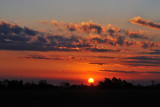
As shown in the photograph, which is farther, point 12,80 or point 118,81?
point 118,81

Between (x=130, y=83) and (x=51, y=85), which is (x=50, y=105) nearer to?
(x=51, y=85)

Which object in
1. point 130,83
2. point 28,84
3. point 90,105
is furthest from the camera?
point 130,83

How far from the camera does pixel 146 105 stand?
29719 millimetres

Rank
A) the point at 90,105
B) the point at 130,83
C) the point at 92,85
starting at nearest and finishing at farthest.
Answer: the point at 90,105 < the point at 92,85 < the point at 130,83

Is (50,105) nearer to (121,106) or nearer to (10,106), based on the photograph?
(10,106)

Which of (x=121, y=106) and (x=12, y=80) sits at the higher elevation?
(x=12, y=80)

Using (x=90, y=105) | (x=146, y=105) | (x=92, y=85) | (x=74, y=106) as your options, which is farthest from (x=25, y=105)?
(x=92, y=85)

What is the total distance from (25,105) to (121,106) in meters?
11.5

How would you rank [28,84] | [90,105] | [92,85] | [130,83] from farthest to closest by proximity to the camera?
[130,83]
[92,85]
[28,84]
[90,105]

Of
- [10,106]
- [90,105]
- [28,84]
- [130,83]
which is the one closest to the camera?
[10,106]

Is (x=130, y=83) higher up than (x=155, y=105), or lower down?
higher up

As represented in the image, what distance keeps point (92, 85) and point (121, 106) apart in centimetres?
5031

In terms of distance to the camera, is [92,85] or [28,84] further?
[92,85]

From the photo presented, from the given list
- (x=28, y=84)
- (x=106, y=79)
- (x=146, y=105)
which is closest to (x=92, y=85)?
(x=106, y=79)
